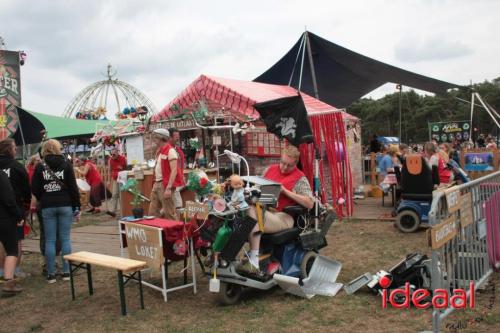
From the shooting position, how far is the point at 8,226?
5148mm

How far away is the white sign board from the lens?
433 inches

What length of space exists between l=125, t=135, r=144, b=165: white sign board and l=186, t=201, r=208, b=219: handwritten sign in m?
6.75

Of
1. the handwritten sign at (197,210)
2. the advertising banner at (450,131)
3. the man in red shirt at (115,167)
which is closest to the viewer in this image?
the handwritten sign at (197,210)

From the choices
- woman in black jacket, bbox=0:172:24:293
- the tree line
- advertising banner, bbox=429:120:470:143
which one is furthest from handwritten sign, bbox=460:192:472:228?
the tree line

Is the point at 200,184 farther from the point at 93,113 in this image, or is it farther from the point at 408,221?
the point at 93,113

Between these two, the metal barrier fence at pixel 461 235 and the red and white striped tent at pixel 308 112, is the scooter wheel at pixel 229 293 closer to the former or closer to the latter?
the metal barrier fence at pixel 461 235

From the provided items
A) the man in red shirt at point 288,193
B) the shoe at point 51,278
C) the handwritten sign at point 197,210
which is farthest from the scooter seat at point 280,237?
the shoe at point 51,278

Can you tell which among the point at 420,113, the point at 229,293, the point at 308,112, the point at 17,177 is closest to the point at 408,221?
the point at 308,112

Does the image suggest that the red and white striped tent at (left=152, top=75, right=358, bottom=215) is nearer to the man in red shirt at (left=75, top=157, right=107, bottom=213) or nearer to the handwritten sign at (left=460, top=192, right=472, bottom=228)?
the man in red shirt at (left=75, top=157, right=107, bottom=213)

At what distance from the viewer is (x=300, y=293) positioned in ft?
15.0

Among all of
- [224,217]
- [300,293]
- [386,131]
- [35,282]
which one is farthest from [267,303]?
[386,131]

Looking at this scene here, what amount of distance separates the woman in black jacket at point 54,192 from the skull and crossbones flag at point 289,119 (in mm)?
2887

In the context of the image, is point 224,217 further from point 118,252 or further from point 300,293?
point 118,252

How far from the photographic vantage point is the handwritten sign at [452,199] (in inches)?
137
